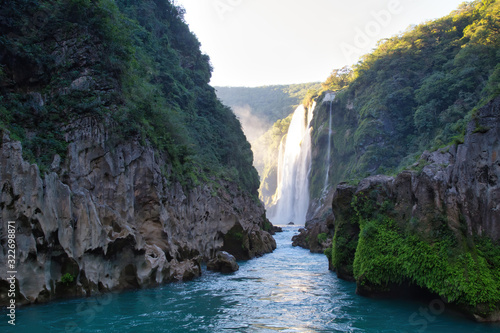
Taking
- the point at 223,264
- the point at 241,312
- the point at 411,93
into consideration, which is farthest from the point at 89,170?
the point at 411,93

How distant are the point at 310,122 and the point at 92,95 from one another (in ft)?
176

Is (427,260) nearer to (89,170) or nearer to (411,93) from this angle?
(89,170)

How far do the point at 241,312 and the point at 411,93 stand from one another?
3965 cm

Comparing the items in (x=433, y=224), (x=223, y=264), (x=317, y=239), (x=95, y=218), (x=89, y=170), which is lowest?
(x=223, y=264)

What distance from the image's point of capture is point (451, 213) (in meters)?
10.4

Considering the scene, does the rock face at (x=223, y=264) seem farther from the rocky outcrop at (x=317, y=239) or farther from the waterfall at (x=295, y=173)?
the waterfall at (x=295, y=173)

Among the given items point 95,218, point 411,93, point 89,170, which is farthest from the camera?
point 411,93

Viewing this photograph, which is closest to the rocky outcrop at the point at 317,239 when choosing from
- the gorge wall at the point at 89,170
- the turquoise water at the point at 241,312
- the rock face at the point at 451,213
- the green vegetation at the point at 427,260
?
the gorge wall at the point at 89,170

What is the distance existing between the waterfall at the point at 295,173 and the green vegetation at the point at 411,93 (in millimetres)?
4394

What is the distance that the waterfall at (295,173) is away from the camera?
65.2 metres

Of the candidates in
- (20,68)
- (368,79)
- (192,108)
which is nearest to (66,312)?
(20,68)

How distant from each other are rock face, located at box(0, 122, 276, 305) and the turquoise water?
82 cm

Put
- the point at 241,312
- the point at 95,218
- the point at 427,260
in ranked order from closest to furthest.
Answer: the point at 427,260 → the point at 241,312 → the point at 95,218

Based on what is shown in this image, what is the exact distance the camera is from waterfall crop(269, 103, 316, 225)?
65.2 m
